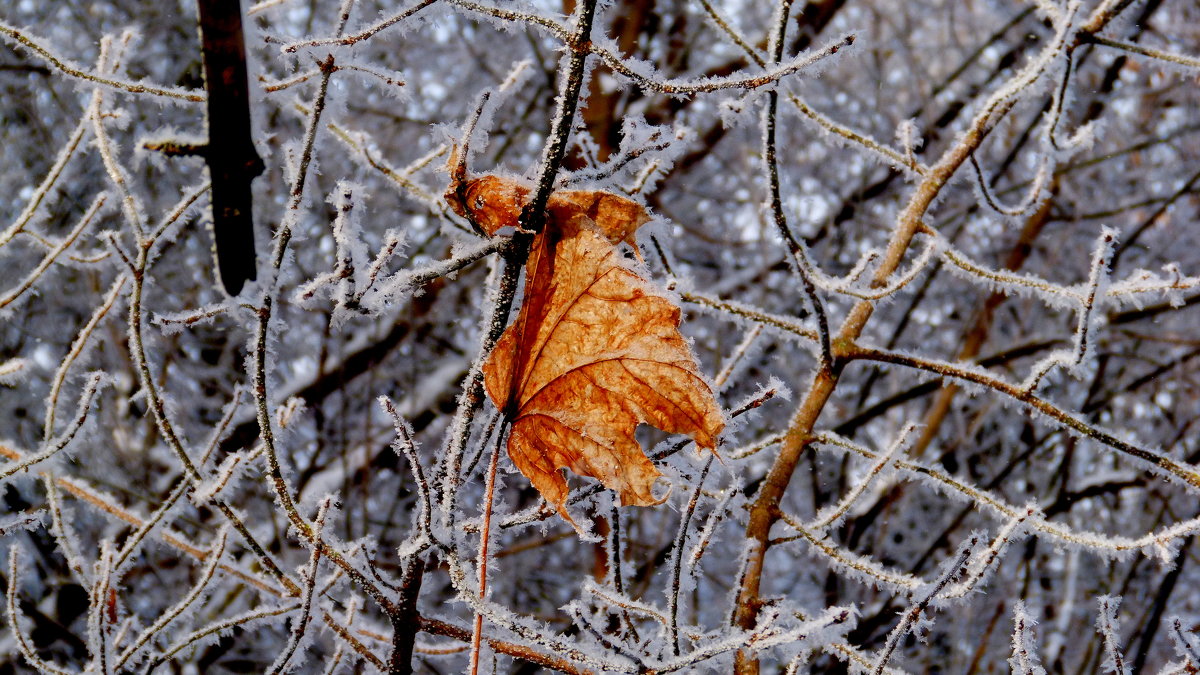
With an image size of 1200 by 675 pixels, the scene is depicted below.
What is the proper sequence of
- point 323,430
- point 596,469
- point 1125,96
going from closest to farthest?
point 596,469 → point 323,430 → point 1125,96

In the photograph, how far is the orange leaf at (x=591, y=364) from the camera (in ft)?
2.55

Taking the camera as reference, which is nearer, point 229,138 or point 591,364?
point 229,138

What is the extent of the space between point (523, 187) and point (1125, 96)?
4967mm

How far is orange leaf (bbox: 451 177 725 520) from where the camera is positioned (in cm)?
78

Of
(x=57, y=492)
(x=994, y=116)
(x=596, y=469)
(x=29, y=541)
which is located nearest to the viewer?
(x=596, y=469)

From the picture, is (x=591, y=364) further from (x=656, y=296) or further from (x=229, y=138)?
(x=229, y=138)

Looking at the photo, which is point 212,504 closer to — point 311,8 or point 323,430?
point 323,430

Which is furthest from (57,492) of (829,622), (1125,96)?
(1125,96)

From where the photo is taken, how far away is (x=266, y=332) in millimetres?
792

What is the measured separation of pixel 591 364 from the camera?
813 mm

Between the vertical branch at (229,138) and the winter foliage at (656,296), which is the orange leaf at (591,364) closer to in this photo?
the winter foliage at (656,296)

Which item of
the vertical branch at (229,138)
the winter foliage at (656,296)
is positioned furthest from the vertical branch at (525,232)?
the vertical branch at (229,138)

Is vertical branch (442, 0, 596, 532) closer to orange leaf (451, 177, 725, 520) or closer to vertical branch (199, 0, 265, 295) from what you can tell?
orange leaf (451, 177, 725, 520)

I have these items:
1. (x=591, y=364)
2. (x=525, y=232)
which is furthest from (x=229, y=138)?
(x=591, y=364)
